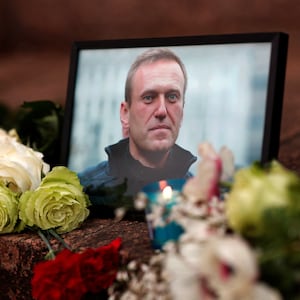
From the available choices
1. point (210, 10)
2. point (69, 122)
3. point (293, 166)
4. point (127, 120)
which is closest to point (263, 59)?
point (127, 120)

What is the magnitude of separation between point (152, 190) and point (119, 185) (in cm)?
18

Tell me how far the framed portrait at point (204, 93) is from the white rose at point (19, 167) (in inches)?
3.3

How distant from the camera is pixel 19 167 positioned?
3.10 feet

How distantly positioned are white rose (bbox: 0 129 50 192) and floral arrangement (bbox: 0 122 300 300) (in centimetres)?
4

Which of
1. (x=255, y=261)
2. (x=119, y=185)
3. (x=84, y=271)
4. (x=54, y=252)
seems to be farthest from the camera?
(x=119, y=185)

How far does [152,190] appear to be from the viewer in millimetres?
792

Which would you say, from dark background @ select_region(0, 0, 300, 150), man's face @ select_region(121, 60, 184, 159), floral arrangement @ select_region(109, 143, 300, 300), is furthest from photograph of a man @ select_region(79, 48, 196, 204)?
dark background @ select_region(0, 0, 300, 150)

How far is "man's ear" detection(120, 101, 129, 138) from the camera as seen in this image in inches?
38.4

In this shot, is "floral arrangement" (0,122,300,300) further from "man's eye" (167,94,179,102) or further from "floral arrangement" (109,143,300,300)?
"man's eye" (167,94,179,102)

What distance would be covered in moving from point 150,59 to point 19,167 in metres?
0.26

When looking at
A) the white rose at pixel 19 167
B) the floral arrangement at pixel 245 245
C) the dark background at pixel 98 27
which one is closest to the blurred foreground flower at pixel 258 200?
the floral arrangement at pixel 245 245

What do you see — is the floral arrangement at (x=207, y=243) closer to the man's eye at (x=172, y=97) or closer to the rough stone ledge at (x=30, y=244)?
the rough stone ledge at (x=30, y=244)

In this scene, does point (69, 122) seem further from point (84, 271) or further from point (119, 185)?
point (84, 271)

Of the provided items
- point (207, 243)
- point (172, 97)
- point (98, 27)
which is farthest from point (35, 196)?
point (98, 27)
